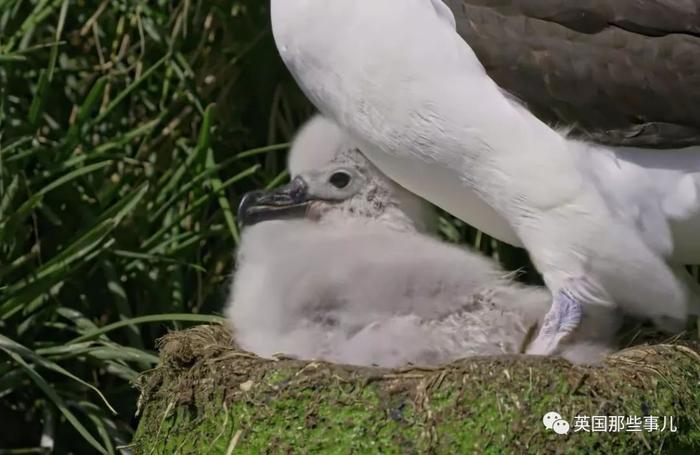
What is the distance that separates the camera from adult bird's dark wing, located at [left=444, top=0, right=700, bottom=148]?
2.05 meters

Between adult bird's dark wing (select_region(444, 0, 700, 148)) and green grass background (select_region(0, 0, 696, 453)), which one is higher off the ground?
adult bird's dark wing (select_region(444, 0, 700, 148))

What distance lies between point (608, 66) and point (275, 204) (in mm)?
676

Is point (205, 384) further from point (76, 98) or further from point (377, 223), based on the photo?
point (76, 98)

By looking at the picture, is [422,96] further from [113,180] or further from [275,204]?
[113,180]

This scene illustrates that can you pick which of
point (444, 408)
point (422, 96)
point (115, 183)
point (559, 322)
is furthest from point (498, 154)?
point (115, 183)

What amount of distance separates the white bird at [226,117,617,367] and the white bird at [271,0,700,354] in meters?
0.10

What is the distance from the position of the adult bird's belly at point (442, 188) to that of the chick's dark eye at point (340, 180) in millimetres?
149

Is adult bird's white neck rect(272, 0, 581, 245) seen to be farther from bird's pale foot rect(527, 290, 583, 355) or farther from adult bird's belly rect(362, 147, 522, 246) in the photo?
bird's pale foot rect(527, 290, 583, 355)

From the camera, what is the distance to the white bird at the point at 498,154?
Result: 205 centimetres

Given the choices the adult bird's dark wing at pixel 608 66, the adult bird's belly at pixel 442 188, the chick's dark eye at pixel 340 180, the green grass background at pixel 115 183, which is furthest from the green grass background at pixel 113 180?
the adult bird's dark wing at pixel 608 66

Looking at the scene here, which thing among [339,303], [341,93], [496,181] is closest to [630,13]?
[496,181]

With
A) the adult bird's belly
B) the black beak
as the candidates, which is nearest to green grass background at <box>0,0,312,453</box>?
the black beak

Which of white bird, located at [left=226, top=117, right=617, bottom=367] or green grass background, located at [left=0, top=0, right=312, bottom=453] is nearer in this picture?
white bird, located at [left=226, top=117, right=617, bottom=367]

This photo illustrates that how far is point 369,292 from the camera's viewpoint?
2.16 metres
